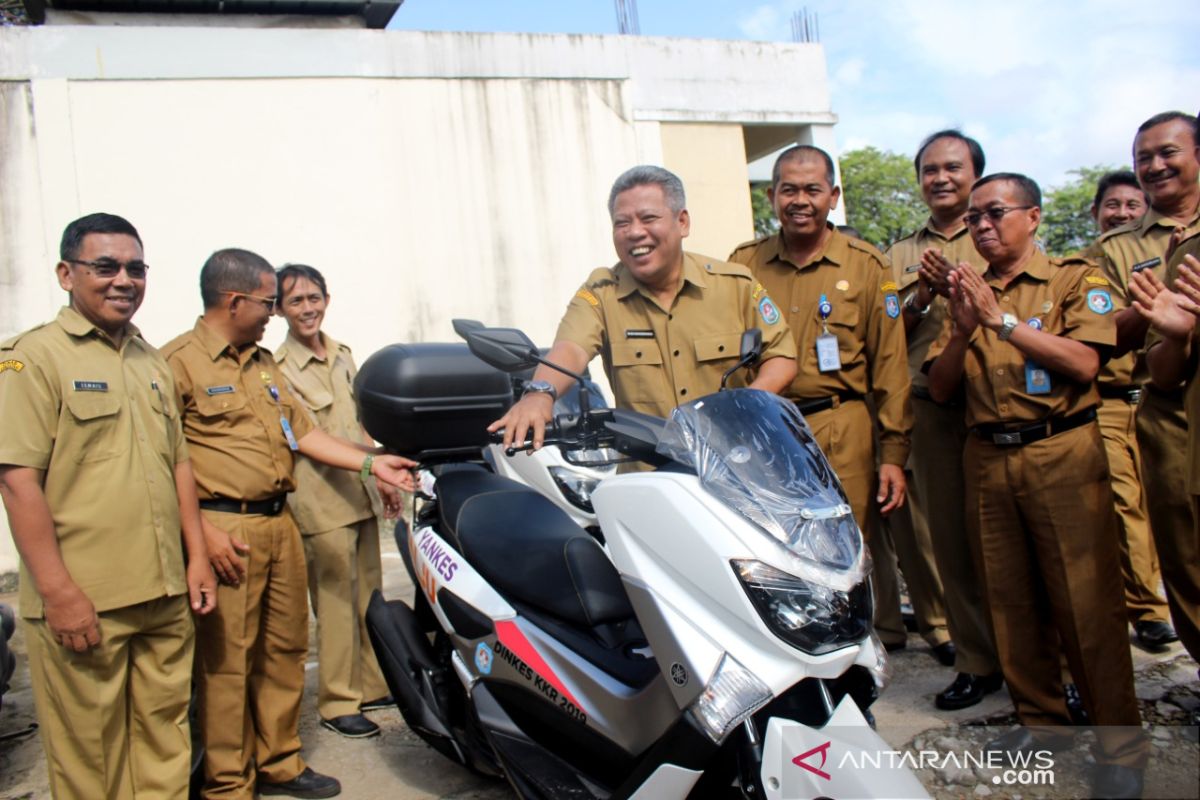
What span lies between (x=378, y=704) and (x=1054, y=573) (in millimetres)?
2726

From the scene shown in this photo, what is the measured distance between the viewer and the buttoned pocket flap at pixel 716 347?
2.98 metres

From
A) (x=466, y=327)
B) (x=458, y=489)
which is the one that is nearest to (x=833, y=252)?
(x=458, y=489)

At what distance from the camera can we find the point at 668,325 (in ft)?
9.86

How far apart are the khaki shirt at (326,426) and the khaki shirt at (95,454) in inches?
39.6

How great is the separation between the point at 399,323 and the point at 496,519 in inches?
240

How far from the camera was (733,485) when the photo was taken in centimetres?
201

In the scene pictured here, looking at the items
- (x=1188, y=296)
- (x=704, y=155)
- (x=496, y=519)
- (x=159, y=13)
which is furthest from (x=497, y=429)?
(x=159, y=13)

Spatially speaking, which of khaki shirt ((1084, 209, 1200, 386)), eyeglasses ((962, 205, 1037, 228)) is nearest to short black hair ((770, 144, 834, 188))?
eyeglasses ((962, 205, 1037, 228))

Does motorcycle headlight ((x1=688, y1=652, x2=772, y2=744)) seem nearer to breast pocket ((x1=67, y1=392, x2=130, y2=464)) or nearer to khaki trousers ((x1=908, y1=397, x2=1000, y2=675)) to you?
breast pocket ((x1=67, y1=392, x2=130, y2=464))

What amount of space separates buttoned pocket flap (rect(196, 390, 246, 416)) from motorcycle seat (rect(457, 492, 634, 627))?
0.90 metres

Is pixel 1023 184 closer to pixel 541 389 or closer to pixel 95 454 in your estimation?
pixel 541 389

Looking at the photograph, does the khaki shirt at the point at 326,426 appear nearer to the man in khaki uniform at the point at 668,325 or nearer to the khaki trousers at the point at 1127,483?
the man in khaki uniform at the point at 668,325

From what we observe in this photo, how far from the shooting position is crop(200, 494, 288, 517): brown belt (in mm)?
3102

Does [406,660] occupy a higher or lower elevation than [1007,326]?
lower
